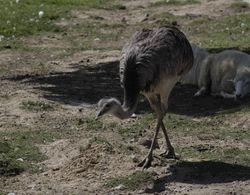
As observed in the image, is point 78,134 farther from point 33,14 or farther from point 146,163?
point 33,14

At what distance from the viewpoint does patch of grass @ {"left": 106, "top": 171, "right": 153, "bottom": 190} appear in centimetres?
686

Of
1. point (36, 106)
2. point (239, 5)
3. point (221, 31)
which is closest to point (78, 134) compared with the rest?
point (36, 106)

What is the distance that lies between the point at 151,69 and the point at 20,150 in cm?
180

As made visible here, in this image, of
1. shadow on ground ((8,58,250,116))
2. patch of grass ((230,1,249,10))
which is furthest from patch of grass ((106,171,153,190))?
patch of grass ((230,1,249,10))

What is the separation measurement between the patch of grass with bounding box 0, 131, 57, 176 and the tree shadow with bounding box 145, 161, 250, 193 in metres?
1.37

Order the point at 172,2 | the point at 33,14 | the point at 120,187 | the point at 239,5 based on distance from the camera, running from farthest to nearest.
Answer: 1. the point at 172,2
2. the point at 239,5
3. the point at 33,14
4. the point at 120,187

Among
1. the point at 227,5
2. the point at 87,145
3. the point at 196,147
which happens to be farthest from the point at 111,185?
the point at 227,5

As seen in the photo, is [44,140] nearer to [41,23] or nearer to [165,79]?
[165,79]

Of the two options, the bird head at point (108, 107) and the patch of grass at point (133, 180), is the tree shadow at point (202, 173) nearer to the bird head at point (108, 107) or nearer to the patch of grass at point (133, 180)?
the patch of grass at point (133, 180)

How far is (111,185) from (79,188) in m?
0.29

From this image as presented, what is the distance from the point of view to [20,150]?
8070 millimetres

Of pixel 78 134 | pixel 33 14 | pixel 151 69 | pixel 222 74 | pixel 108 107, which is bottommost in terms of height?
pixel 78 134

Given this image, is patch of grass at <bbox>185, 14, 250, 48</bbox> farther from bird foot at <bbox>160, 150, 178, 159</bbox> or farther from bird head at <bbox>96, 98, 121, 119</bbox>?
bird head at <bbox>96, 98, 121, 119</bbox>

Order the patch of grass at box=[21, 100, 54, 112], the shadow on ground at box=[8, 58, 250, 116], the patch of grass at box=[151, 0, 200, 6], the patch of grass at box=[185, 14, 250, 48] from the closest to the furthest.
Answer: the patch of grass at box=[21, 100, 54, 112] < the shadow on ground at box=[8, 58, 250, 116] < the patch of grass at box=[185, 14, 250, 48] < the patch of grass at box=[151, 0, 200, 6]
